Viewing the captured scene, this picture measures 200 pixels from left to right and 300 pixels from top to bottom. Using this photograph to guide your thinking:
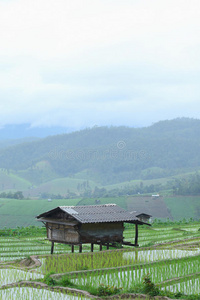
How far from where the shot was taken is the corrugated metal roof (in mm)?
19125

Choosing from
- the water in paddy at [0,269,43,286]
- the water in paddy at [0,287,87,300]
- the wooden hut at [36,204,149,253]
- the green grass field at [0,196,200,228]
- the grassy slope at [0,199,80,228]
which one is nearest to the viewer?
the water in paddy at [0,287,87,300]

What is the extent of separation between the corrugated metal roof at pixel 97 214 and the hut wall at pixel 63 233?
661 mm

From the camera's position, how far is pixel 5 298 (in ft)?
37.4

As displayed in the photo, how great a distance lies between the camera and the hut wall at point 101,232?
1944 centimetres

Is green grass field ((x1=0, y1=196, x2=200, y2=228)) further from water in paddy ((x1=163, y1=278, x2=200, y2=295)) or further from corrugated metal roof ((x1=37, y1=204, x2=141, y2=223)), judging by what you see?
water in paddy ((x1=163, y1=278, x2=200, y2=295))

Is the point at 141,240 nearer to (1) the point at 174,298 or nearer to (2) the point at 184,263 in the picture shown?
(2) the point at 184,263

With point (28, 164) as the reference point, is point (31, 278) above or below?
below

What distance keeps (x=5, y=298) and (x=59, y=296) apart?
49.5 inches

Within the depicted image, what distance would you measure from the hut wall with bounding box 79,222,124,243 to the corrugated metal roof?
0.37m

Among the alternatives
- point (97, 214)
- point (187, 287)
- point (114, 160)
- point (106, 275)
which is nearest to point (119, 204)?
point (97, 214)

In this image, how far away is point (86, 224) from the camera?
1947 cm

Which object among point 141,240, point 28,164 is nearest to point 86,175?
point 28,164

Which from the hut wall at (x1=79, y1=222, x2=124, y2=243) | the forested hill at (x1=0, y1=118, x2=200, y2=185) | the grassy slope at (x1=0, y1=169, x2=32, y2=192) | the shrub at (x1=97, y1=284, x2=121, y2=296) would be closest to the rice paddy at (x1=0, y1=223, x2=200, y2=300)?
the shrub at (x1=97, y1=284, x2=121, y2=296)

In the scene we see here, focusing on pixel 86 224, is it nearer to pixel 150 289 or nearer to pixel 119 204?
→ pixel 150 289
